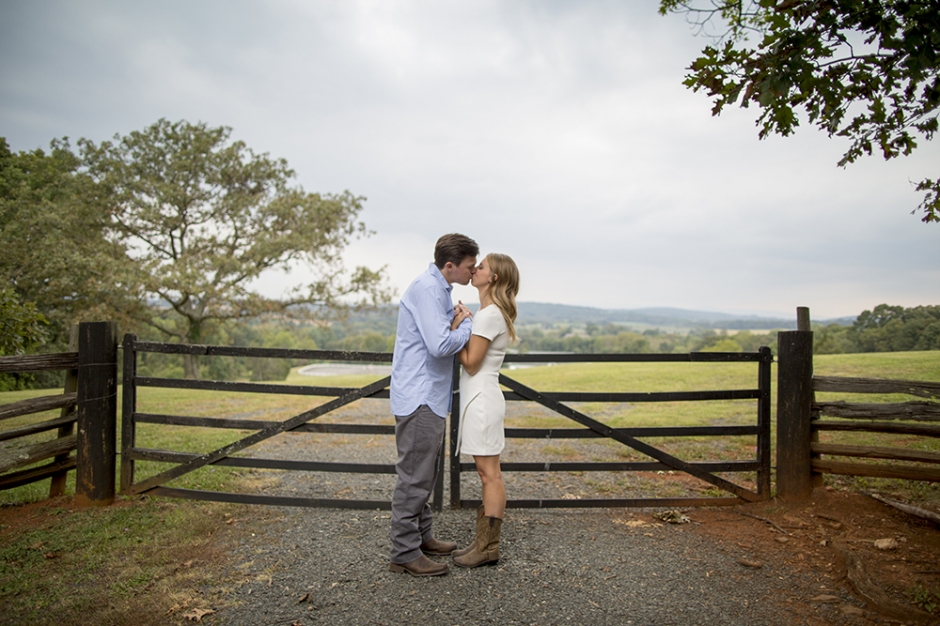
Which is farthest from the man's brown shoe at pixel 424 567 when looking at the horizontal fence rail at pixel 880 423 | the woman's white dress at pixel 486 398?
the horizontal fence rail at pixel 880 423

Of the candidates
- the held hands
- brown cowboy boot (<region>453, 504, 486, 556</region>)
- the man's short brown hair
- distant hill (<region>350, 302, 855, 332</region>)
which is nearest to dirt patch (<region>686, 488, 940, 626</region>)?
brown cowboy boot (<region>453, 504, 486, 556</region>)

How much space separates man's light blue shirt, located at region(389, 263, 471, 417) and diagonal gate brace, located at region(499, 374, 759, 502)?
4.58ft

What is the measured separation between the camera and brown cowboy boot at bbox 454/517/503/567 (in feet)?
14.1

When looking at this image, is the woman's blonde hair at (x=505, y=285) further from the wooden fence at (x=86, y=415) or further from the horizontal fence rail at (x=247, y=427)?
the wooden fence at (x=86, y=415)

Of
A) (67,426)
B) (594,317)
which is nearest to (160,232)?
(67,426)

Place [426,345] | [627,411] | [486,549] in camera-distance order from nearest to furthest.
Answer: [426,345]
[486,549]
[627,411]

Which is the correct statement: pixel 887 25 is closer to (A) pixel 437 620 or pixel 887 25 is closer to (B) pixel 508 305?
(B) pixel 508 305

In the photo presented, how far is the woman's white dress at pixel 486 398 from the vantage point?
163 inches

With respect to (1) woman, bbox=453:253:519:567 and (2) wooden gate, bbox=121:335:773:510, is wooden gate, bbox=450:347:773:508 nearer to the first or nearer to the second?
(2) wooden gate, bbox=121:335:773:510

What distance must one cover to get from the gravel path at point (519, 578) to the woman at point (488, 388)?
1.16ft

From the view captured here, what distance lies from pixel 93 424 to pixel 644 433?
230 inches

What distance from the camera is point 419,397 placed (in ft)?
13.6

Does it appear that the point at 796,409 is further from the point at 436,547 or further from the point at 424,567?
the point at 424,567

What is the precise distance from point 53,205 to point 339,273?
11384 millimetres
